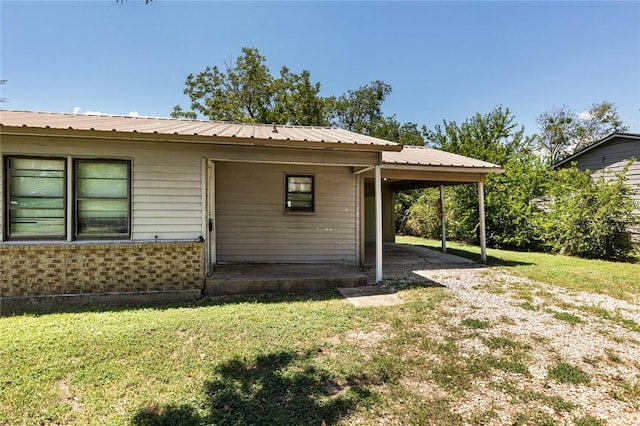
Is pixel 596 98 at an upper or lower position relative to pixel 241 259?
upper

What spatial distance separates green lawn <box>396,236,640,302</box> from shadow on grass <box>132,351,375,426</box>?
592 cm

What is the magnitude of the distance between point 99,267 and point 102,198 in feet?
3.74

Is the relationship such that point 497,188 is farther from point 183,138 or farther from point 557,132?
point 557,132

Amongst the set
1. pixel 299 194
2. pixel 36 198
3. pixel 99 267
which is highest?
pixel 299 194

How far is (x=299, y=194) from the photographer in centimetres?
Answer: 817

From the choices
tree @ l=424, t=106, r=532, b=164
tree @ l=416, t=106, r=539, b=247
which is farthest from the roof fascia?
tree @ l=424, t=106, r=532, b=164

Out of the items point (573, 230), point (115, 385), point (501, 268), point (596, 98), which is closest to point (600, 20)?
point (573, 230)

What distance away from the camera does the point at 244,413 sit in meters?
2.46

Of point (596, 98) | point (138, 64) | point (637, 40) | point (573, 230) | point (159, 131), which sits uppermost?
point (596, 98)

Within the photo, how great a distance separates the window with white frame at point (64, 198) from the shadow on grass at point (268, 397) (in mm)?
3681

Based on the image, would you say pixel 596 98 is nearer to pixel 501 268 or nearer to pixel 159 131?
pixel 501 268

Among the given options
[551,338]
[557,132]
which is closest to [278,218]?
[551,338]

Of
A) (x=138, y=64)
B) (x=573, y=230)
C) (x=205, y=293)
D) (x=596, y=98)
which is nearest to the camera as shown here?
(x=205, y=293)

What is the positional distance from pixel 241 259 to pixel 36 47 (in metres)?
8.50
